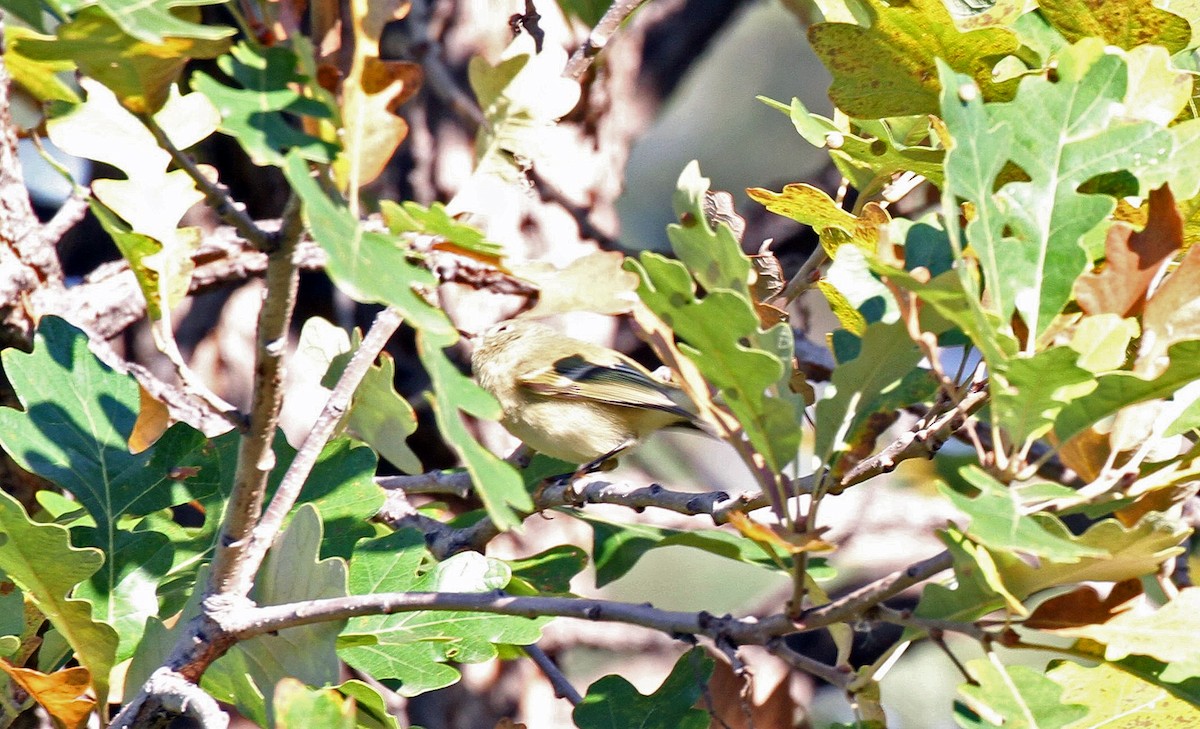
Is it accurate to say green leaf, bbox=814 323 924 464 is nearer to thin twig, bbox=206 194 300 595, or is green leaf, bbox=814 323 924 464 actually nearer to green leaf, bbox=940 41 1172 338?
green leaf, bbox=940 41 1172 338

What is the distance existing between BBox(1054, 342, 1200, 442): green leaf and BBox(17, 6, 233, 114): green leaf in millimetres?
783

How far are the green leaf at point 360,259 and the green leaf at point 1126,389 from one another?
0.55 metres

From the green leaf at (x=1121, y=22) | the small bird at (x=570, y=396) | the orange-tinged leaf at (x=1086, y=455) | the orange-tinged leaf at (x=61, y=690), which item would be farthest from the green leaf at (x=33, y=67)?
the small bird at (x=570, y=396)

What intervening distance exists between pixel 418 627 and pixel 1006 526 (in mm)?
840

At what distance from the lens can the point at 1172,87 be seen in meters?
1.19

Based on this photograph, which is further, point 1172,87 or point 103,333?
point 103,333

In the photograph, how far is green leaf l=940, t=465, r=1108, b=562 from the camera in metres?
0.82

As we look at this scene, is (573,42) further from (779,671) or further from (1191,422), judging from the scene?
(1191,422)

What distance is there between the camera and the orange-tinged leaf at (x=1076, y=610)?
1025 mm

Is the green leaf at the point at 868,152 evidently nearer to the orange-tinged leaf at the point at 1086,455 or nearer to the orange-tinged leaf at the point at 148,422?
the orange-tinged leaf at the point at 1086,455

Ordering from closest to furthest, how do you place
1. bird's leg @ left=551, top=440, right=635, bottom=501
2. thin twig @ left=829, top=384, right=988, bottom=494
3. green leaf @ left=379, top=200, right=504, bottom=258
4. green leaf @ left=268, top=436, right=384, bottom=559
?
green leaf @ left=379, top=200, right=504, bottom=258
thin twig @ left=829, top=384, right=988, bottom=494
green leaf @ left=268, top=436, right=384, bottom=559
bird's leg @ left=551, top=440, right=635, bottom=501

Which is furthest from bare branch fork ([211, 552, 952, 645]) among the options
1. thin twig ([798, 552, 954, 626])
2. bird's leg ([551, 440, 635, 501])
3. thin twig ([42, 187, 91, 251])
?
thin twig ([42, 187, 91, 251])

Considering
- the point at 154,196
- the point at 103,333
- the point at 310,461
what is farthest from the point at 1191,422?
the point at 103,333

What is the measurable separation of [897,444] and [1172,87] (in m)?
0.53
